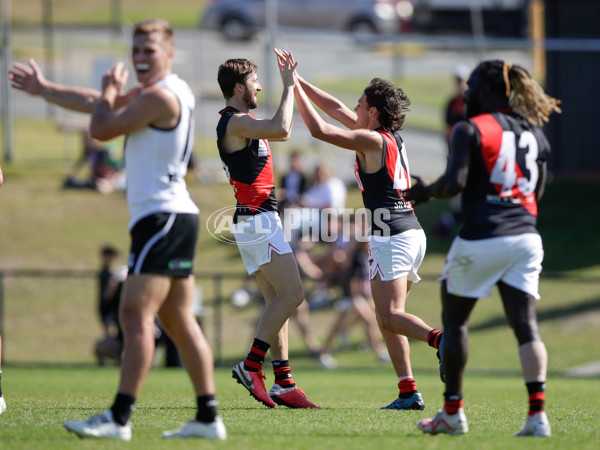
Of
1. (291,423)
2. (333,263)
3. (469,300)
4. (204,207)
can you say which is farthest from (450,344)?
(204,207)

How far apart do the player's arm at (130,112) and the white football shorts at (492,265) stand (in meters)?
1.83

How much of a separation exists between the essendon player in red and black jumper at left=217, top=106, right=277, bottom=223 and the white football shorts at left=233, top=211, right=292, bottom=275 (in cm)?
7

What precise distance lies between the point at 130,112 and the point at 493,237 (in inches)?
84.6

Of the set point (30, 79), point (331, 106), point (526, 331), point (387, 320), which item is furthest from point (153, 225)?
point (331, 106)

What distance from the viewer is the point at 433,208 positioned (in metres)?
18.8

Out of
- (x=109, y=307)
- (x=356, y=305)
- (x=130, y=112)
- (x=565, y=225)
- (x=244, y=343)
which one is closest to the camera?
(x=130, y=112)

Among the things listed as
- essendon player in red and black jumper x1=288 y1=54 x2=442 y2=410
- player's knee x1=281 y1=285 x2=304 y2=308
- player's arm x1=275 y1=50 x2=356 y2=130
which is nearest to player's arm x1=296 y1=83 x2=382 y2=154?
essendon player in red and black jumper x1=288 y1=54 x2=442 y2=410

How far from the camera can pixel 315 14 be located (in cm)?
2870

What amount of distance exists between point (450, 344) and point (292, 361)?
9.13m

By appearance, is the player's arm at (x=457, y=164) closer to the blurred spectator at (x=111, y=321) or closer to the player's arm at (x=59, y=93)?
the player's arm at (x=59, y=93)

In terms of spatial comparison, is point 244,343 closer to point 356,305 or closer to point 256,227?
point 356,305

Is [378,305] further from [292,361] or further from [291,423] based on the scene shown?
[292,361]

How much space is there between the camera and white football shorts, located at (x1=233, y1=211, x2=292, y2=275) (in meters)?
6.73

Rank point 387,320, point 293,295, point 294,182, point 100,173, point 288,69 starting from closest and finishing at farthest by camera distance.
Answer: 1. point 288,69
2. point 387,320
3. point 293,295
4. point 294,182
5. point 100,173
